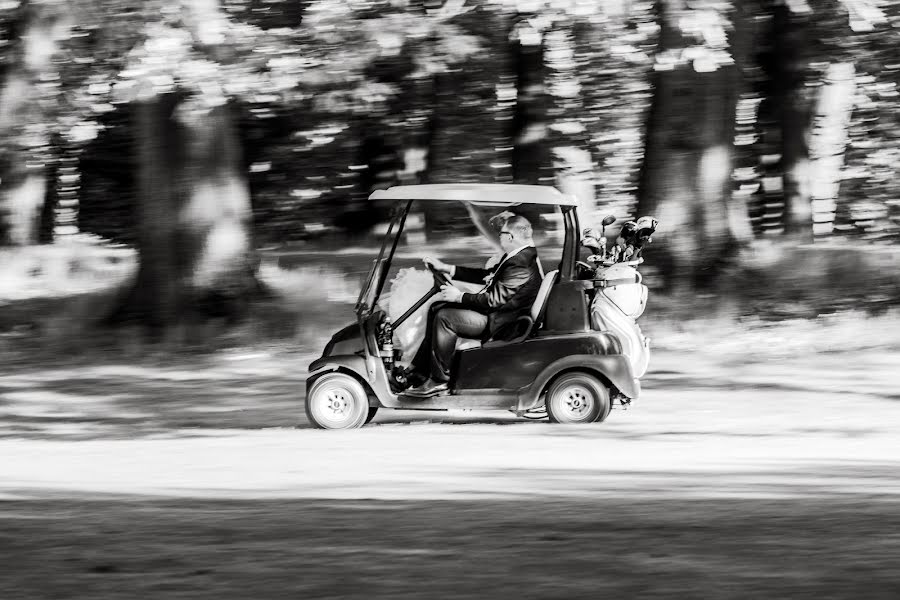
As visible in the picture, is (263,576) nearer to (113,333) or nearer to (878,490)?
(878,490)

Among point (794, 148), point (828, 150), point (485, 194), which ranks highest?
point (485, 194)

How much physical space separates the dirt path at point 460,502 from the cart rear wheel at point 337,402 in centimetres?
19

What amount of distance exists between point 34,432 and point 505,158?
15651 mm

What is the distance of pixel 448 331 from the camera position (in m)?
10.9

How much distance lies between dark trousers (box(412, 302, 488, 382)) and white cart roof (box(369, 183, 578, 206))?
704 millimetres

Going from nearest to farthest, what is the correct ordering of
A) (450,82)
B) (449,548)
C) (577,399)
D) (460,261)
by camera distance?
(449,548), (577,399), (450,82), (460,261)

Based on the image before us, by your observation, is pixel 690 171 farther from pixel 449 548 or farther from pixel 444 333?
pixel 449 548

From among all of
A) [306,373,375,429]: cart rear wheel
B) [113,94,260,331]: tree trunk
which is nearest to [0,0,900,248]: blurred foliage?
[113,94,260,331]: tree trunk

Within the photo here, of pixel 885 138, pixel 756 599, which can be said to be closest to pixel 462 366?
pixel 756 599

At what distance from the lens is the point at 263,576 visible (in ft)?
19.3

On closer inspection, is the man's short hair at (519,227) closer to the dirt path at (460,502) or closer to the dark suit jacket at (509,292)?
the dark suit jacket at (509,292)

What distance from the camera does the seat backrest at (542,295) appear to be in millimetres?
10883

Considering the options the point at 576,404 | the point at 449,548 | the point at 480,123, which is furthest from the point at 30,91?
the point at 449,548

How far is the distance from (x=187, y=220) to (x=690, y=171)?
17.1ft
